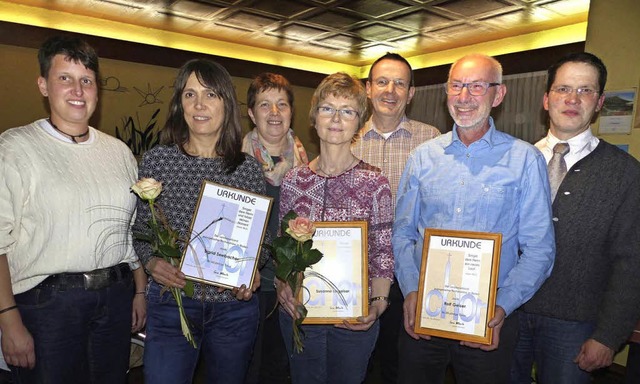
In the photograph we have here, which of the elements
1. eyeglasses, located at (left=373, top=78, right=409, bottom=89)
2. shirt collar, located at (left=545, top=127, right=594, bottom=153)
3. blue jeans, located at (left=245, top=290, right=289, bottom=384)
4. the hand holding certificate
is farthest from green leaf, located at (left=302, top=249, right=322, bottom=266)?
eyeglasses, located at (left=373, top=78, right=409, bottom=89)

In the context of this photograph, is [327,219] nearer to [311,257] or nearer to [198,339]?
[311,257]

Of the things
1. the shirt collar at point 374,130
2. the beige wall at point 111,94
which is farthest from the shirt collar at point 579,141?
the beige wall at point 111,94

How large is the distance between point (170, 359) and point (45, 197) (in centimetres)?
89

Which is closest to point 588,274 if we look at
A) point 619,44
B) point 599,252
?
point 599,252

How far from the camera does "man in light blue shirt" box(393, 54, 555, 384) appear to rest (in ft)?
6.80

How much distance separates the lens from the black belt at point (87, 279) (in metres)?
2.04

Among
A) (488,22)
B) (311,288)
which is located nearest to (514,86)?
(488,22)

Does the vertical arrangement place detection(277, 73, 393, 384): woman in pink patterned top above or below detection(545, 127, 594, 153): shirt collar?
below

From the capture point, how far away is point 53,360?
1993 mm

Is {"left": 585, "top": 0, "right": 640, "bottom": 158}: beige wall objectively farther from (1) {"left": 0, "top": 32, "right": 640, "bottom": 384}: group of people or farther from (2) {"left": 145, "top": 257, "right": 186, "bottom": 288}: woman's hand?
(2) {"left": 145, "top": 257, "right": 186, "bottom": 288}: woman's hand

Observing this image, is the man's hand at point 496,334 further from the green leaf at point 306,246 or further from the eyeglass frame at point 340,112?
the eyeglass frame at point 340,112

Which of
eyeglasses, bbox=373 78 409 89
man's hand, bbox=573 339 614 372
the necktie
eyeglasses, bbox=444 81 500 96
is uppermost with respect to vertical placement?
eyeglasses, bbox=373 78 409 89

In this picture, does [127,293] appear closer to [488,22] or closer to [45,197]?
[45,197]

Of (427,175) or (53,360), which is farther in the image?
(427,175)
